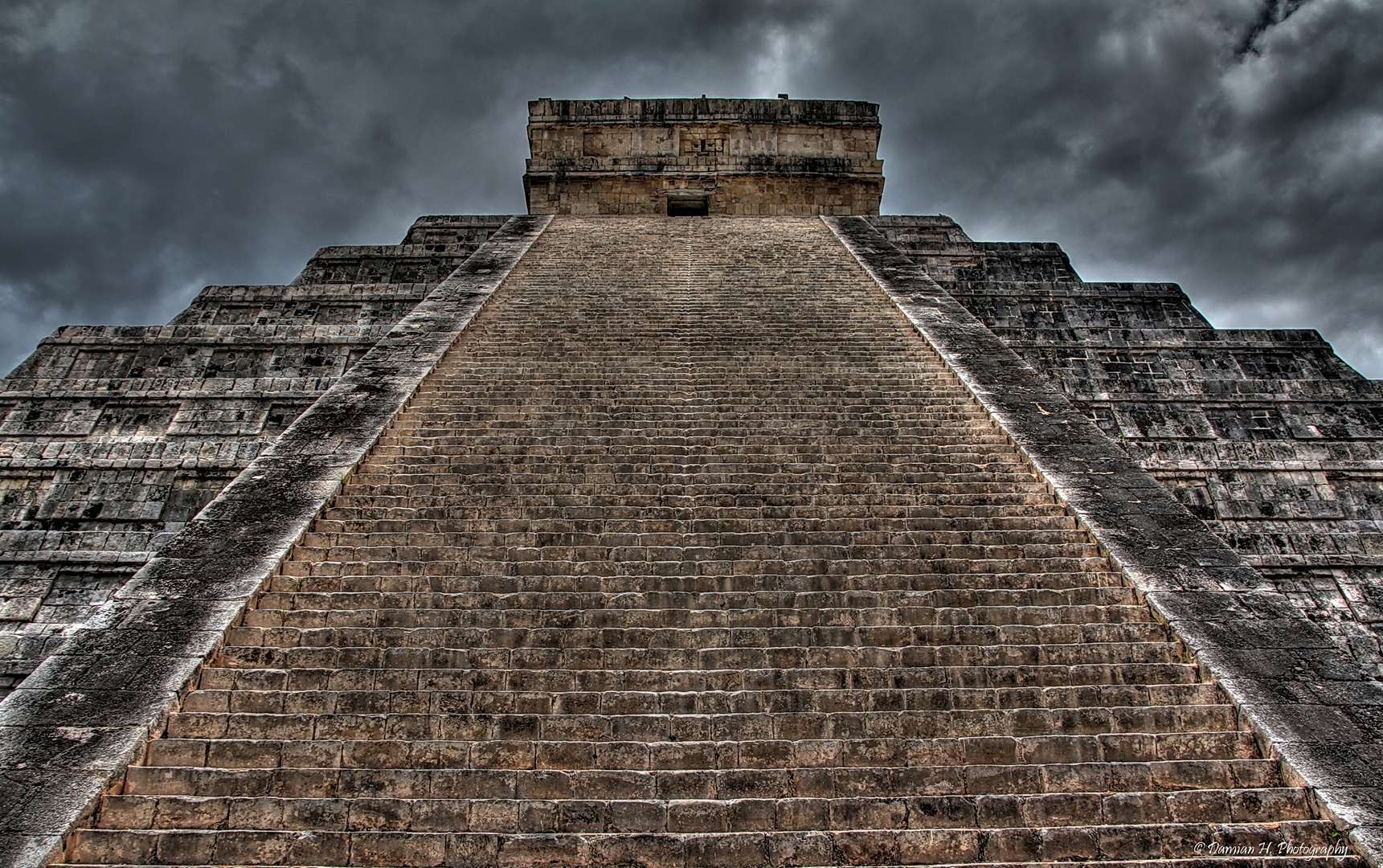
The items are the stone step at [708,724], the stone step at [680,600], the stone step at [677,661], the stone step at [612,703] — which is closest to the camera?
the stone step at [708,724]

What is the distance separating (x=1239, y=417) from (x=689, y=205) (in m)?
12.5

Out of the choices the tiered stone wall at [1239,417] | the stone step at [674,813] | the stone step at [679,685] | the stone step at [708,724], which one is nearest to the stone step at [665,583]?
the stone step at [679,685]

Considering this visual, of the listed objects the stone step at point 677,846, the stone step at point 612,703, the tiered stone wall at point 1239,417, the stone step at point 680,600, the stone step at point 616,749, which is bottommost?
the stone step at point 677,846

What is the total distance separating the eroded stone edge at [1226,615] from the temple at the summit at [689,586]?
3 centimetres

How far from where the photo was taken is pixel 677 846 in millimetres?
3076

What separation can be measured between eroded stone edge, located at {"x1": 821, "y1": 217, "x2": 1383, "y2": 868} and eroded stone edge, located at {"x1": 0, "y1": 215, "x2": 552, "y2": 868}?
5694 mm

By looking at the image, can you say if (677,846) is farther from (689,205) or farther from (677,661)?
(689,205)

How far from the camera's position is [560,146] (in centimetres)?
1758

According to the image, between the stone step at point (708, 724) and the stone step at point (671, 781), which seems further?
the stone step at point (708, 724)

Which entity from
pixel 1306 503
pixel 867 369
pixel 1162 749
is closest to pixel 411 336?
pixel 867 369

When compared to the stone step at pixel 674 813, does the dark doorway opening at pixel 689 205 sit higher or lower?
higher

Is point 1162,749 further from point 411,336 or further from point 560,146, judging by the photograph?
point 560,146

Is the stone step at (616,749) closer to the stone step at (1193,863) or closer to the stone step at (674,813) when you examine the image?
the stone step at (674,813)

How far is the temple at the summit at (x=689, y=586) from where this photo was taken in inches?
127
